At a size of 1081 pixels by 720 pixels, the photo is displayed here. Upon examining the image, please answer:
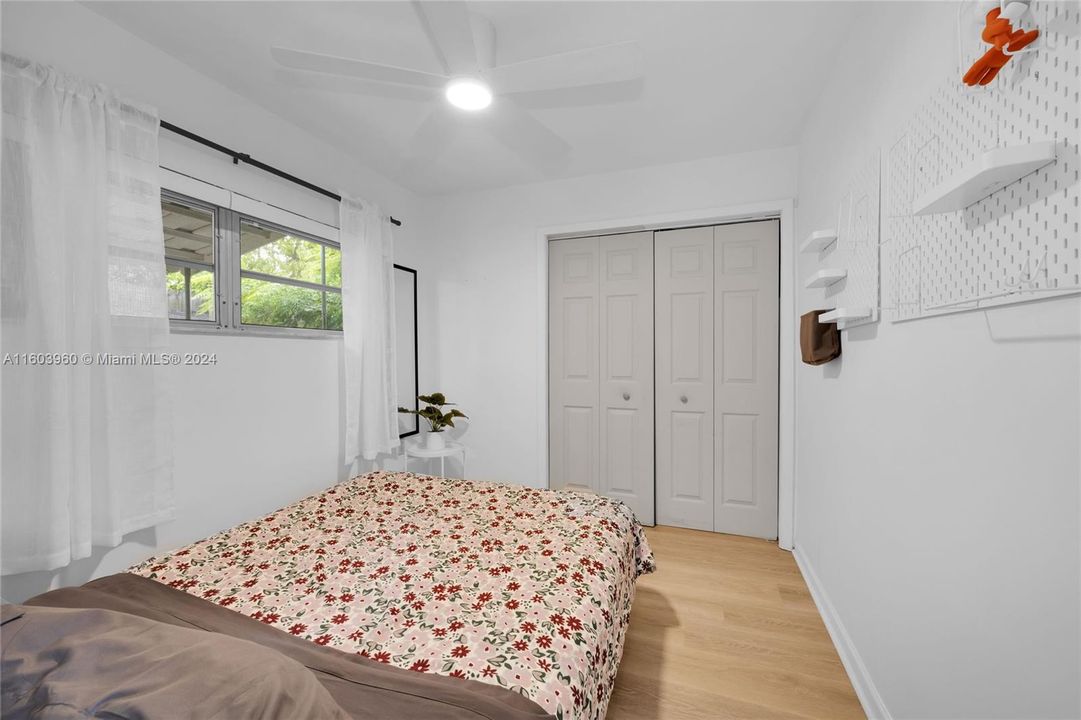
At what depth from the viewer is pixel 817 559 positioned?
230cm

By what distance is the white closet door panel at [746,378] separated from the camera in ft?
9.87

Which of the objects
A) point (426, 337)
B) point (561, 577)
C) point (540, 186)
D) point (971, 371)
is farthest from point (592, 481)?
point (971, 371)

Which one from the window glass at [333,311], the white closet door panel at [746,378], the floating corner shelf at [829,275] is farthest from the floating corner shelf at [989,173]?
the window glass at [333,311]

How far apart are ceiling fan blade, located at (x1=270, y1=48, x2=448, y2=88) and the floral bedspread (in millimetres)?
1745

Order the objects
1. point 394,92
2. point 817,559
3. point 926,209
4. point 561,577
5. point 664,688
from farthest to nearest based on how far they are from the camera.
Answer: point 817,559 < point 394,92 < point 664,688 < point 561,577 < point 926,209

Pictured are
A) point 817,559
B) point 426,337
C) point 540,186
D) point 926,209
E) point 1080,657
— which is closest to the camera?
point 1080,657

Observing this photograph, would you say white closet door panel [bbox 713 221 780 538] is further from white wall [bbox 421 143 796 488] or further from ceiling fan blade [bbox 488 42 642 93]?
ceiling fan blade [bbox 488 42 642 93]

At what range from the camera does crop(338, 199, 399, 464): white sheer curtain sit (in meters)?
2.78

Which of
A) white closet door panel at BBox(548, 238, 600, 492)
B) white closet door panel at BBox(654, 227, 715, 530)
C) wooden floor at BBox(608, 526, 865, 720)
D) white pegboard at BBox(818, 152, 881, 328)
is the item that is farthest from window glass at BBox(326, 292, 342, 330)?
white pegboard at BBox(818, 152, 881, 328)

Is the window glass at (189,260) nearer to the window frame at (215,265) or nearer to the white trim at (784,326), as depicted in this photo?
the window frame at (215,265)

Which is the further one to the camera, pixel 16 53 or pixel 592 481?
pixel 592 481

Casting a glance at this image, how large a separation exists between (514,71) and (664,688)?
238cm

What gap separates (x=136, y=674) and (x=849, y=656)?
2.25 metres

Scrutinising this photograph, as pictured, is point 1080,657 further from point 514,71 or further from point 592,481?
point 592,481
